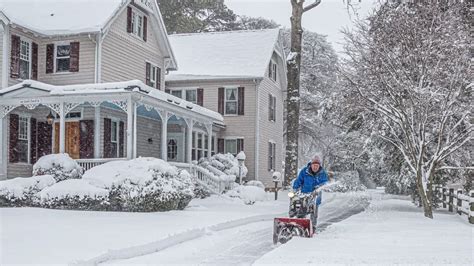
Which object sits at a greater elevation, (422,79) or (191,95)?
(191,95)

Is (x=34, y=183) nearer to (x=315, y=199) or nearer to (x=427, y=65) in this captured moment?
(x=315, y=199)

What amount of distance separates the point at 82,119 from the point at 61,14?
4.62 m

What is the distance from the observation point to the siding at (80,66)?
20.4 meters

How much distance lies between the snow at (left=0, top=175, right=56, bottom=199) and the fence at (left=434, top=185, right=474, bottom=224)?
39.5ft

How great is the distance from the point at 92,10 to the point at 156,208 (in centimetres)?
986

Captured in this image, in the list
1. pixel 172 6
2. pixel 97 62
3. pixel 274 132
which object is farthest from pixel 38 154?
pixel 172 6

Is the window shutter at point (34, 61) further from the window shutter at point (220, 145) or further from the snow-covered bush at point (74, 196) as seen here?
the window shutter at point (220, 145)

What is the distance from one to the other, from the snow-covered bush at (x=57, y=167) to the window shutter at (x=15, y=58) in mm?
3941

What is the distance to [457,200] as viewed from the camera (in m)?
16.5

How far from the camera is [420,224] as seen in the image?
13125mm

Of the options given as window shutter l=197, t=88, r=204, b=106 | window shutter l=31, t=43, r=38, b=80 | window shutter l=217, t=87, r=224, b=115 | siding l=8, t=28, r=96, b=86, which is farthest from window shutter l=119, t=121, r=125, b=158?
window shutter l=217, t=87, r=224, b=115

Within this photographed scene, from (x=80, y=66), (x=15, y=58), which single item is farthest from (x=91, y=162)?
(x=15, y=58)

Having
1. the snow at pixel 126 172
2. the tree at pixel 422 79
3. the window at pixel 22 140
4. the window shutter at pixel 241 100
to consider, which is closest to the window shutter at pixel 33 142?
the window at pixel 22 140

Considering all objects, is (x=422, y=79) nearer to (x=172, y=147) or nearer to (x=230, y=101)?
(x=230, y=101)
